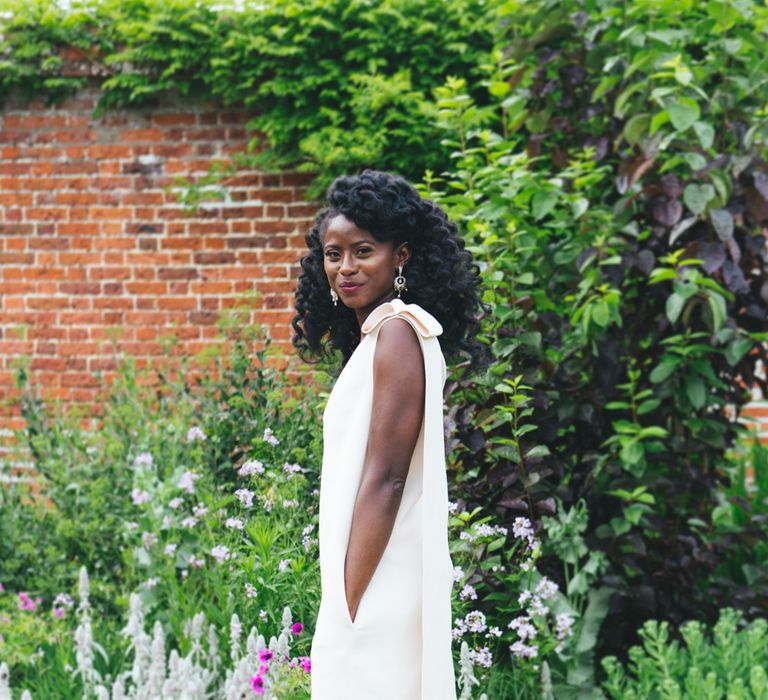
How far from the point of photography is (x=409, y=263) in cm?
220

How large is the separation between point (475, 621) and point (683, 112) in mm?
2060

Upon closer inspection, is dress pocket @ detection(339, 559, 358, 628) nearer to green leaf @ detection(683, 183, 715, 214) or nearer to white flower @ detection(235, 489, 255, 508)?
white flower @ detection(235, 489, 255, 508)

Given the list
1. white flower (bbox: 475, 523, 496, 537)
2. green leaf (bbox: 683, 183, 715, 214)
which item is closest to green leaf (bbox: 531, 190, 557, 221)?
green leaf (bbox: 683, 183, 715, 214)

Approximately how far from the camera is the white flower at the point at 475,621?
105 inches

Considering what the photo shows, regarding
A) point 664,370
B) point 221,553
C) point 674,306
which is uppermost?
point 674,306

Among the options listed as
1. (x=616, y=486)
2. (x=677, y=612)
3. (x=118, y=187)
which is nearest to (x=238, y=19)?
(x=118, y=187)

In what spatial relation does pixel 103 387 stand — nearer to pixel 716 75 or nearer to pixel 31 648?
pixel 31 648

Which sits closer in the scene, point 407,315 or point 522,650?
point 407,315

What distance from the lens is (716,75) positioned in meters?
3.97

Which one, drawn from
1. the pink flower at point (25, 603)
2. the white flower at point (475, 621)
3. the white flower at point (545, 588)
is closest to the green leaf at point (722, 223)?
the white flower at point (545, 588)

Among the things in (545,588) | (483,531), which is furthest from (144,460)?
(545,588)

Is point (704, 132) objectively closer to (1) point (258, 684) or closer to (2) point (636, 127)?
(2) point (636, 127)

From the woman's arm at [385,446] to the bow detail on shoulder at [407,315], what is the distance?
0.02m

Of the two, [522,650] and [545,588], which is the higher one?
[545,588]
